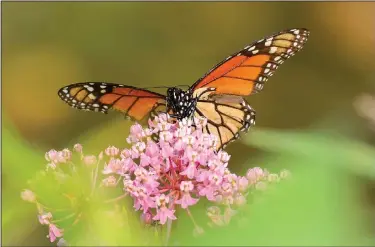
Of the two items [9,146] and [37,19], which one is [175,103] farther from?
[37,19]

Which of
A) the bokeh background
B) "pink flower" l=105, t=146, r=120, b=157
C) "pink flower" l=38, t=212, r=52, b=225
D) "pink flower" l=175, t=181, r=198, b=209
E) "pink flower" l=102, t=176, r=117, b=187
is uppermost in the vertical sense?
the bokeh background

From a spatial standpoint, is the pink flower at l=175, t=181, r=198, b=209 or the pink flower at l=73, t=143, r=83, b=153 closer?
the pink flower at l=175, t=181, r=198, b=209

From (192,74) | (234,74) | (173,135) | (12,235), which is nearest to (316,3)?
(192,74)

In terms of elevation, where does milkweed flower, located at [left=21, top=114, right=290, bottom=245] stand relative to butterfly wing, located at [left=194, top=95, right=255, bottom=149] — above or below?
below

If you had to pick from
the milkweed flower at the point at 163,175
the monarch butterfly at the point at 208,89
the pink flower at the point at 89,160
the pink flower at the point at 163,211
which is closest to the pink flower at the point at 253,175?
the milkweed flower at the point at 163,175

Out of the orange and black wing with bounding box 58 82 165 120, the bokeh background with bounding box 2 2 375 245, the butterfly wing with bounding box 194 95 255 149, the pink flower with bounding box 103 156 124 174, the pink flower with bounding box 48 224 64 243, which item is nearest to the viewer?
the pink flower with bounding box 48 224 64 243

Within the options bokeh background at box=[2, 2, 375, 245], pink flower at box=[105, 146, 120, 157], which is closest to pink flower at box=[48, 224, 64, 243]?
pink flower at box=[105, 146, 120, 157]

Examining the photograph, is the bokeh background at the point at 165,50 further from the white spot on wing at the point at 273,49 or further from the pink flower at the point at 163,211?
the pink flower at the point at 163,211

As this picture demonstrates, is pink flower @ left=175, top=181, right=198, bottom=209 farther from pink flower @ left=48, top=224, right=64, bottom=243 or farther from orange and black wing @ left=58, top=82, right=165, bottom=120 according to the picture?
orange and black wing @ left=58, top=82, right=165, bottom=120
